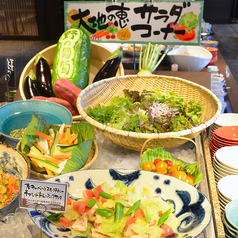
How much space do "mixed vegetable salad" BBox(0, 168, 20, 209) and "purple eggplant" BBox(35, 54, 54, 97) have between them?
0.81m

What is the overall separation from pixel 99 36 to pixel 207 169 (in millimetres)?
1299

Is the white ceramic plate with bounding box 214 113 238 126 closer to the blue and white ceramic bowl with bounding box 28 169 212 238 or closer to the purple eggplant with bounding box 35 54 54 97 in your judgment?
the blue and white ceramic bowl with bounding box 28 169 212 238

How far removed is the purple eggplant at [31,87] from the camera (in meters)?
1.78

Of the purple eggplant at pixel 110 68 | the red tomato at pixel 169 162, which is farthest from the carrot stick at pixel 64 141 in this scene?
the purple eggplant at pixel 110 68

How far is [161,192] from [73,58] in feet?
4.03

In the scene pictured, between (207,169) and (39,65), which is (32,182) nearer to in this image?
(207,169)

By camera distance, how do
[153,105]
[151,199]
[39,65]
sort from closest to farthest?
1. [151,199]
2. [153,105]
3. [39,65]

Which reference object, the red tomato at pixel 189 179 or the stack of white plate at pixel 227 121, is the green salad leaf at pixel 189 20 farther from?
the red tomato at pixel 189 179

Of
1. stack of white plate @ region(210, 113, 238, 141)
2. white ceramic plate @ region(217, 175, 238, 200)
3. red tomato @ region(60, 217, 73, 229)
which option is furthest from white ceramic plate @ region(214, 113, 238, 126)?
red tomato @ region(60, 217, 73, 229)

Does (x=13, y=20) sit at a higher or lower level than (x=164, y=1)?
lower

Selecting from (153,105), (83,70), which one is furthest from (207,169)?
(83,70)

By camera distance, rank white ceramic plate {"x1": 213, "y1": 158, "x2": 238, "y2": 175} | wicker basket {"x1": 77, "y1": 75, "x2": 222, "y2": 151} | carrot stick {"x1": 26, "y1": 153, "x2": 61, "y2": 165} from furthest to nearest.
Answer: white ceramic plate {"x1": 213, "y1": 158, "x2": 238, "y2": 175} → wicker basket {"x1": 77, "y1": 75, "x2": 222, "y2": 151} → carrot stick {"x1": 26, "y1": 153, "x2": 61, "y2": 165}

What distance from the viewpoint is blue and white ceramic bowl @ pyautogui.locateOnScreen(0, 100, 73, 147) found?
4.81 feet

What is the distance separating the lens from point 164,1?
6.34ft
